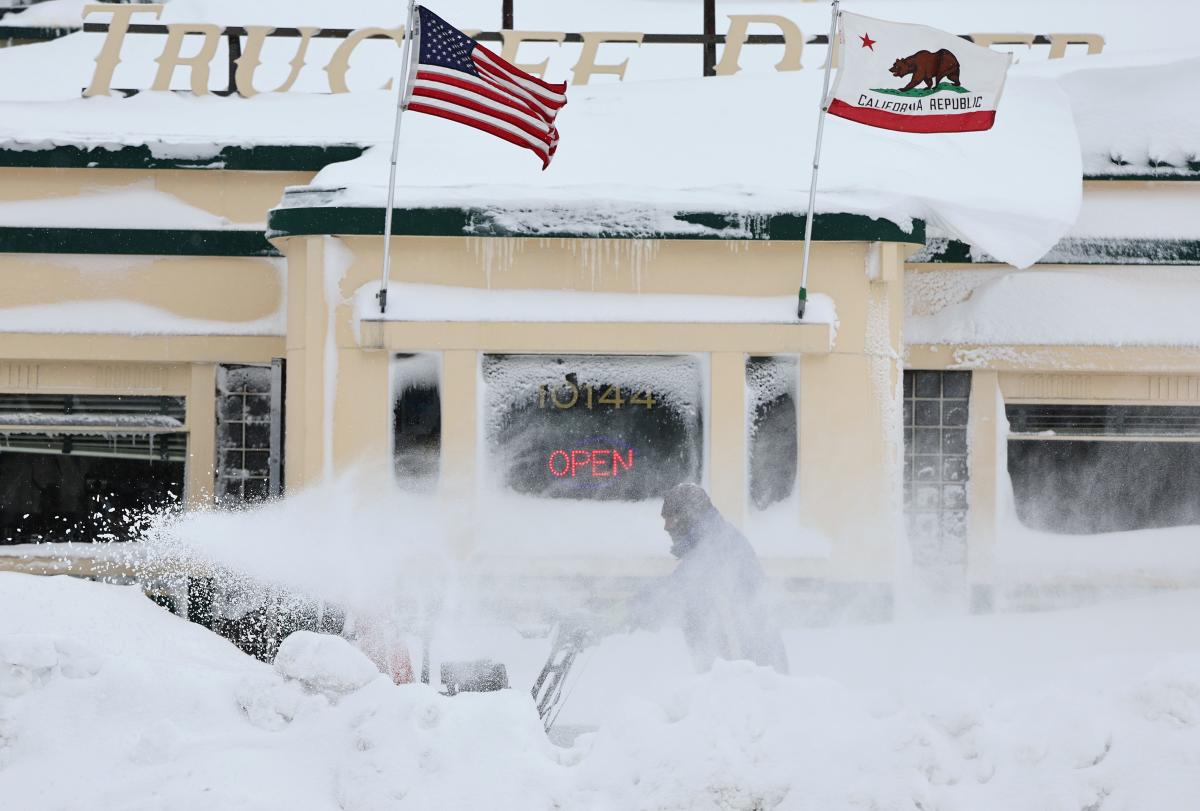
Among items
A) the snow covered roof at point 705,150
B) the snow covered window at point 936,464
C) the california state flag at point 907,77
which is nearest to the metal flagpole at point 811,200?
the california state flag at point 907,77

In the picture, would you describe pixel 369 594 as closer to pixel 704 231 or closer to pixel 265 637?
pixel 265 637

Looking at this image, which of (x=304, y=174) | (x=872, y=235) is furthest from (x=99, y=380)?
(x=872, y=235)

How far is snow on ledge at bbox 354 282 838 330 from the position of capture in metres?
9.94

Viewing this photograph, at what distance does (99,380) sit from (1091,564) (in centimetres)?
875

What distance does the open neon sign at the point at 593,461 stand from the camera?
1016 cm

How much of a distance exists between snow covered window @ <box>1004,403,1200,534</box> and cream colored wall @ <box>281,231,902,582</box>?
2472 mm

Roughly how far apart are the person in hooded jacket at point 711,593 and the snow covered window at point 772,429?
70.4 inches

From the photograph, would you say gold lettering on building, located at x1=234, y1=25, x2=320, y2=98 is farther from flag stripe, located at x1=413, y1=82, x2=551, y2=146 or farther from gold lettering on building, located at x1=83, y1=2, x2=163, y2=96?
flag stripe, located at x1=413, y1=82, x2=551, y2=146

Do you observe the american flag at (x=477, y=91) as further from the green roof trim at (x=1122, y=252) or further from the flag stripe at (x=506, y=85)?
the green roof trim at (x=1122, y=252)

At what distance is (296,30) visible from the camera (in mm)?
13406

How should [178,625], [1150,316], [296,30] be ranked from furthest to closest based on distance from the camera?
1. [296,30]
2. [1150,316]
3. [178,625]

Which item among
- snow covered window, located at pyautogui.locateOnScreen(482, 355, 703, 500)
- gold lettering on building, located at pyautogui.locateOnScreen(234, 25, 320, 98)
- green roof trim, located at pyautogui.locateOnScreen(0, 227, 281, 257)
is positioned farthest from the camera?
gold lettering on building, located at pyautogui.locateOnScreen(234, 25, 320, 98)

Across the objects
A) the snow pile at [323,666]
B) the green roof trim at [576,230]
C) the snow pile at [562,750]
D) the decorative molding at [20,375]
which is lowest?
the snow pile at [562,750]

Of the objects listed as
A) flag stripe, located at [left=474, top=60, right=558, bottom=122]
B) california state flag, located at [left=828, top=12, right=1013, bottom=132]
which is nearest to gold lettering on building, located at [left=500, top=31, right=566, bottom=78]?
flag stripe, located at [left=474, top=60, right=558, bottom=122]
